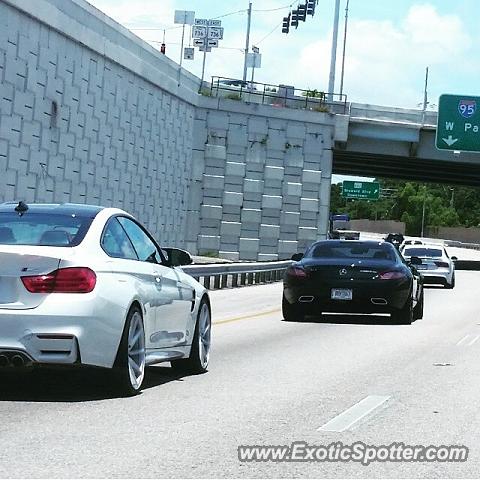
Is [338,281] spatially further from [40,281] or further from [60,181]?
[60,181]

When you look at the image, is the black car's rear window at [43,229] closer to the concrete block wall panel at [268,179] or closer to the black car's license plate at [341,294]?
the black car's license plate at [341,294]

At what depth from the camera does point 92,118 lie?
4153cm

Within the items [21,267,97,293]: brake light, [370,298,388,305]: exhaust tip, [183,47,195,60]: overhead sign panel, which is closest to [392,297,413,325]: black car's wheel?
[370,298,388,305]: exhaust tip

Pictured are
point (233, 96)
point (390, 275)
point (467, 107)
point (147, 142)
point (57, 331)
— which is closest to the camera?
point (57, 331)

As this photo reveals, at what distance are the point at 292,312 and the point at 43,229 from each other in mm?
11174

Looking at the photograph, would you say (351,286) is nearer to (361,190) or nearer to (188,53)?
(188,53)

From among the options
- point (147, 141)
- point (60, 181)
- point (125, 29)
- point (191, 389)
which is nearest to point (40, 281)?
point (191, 389)

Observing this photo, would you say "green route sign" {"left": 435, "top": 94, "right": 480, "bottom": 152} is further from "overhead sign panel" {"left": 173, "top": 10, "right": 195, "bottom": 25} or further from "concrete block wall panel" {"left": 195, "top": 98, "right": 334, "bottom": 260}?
"overhead sign panel" {"left": 173, "top": 10, "right": 195, "bottom": 25}

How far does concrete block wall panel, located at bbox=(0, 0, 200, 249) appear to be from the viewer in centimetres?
3459

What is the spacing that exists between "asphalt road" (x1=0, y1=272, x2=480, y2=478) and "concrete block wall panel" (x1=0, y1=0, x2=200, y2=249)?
19.4 m

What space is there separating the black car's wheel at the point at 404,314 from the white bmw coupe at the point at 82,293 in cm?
977

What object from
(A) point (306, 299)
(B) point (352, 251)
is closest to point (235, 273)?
(B) point (352, 251)

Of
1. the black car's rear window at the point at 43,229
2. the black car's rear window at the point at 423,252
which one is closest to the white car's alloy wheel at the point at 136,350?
the black car's rear window at the point at 43,229

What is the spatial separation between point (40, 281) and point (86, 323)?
1.46ft
